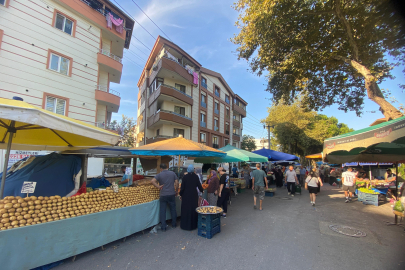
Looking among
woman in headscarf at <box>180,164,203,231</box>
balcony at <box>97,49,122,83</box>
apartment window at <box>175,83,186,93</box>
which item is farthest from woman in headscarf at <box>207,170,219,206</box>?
apartment window at <box>175,83,186,93</box>

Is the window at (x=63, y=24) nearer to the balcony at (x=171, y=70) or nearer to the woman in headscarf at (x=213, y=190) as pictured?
the balcony at (x=171, y=70)

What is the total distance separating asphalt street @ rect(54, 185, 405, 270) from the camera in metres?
3.65

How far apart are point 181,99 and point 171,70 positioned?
375cm

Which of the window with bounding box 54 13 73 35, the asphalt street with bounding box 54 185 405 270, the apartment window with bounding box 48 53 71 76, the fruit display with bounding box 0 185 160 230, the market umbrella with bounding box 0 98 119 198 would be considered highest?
the window with bounding box 54 13 73 35

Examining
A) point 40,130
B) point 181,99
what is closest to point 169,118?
point 181,99

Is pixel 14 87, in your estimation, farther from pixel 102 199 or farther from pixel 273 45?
pixel 273 45

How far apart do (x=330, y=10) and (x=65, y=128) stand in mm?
9966

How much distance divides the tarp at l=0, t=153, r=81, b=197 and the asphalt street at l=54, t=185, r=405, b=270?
2233mm

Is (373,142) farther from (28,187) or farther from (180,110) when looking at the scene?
(180,110)

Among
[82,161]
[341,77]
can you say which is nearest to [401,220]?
[341,77]

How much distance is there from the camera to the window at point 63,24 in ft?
43.8

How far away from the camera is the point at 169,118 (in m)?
22.8

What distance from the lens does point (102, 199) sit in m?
4.38

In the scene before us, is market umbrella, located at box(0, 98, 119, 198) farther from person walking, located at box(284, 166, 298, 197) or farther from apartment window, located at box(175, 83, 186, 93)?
apartment window, located at box(175, 83, 186, 93)
